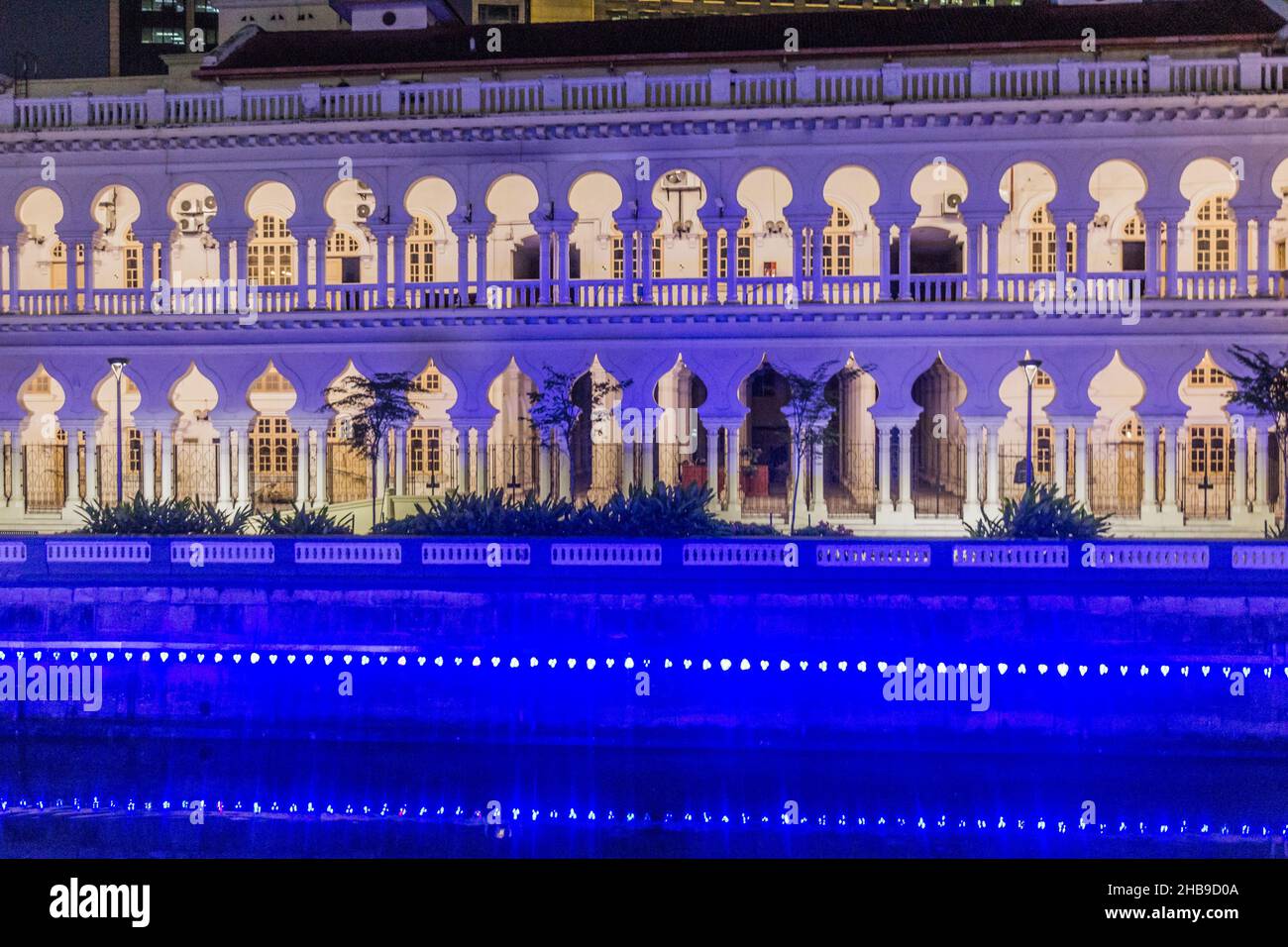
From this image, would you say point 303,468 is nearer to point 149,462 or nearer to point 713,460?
point 149,462

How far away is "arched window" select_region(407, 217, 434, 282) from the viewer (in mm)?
34312

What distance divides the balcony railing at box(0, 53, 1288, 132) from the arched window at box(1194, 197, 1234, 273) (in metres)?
3.37

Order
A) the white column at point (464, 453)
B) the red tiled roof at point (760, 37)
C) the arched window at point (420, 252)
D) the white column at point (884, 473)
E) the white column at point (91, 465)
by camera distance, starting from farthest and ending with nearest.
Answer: the arched window at point (420, 252) → the white column at point (91, 465) → the white column at point (464, 453) → the red tiled roof at point (760, 37) → the white column at point (884, 473)

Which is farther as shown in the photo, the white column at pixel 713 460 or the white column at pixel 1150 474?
the white column at pixel 713 460

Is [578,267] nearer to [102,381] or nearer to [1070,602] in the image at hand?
[102,381]

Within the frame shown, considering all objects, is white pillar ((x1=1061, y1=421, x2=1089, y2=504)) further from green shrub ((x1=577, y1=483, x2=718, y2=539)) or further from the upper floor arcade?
green shrub ((x1=577, y1=483, x2=718, y2=539))

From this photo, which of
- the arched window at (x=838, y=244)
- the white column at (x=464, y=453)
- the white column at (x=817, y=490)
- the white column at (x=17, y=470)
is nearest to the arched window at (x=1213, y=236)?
the arched window at (x=838, y=244)

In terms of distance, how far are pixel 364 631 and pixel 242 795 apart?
11.9 feet

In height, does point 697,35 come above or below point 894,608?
above

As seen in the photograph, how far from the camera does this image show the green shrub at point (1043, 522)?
81.5 ft

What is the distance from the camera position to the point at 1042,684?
2133cm

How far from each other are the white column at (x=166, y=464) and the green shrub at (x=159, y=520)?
18.1ft

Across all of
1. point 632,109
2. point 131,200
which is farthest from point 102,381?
point 632,109

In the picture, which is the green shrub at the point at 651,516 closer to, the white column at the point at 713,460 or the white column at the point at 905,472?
the white column at the point at 713,460
